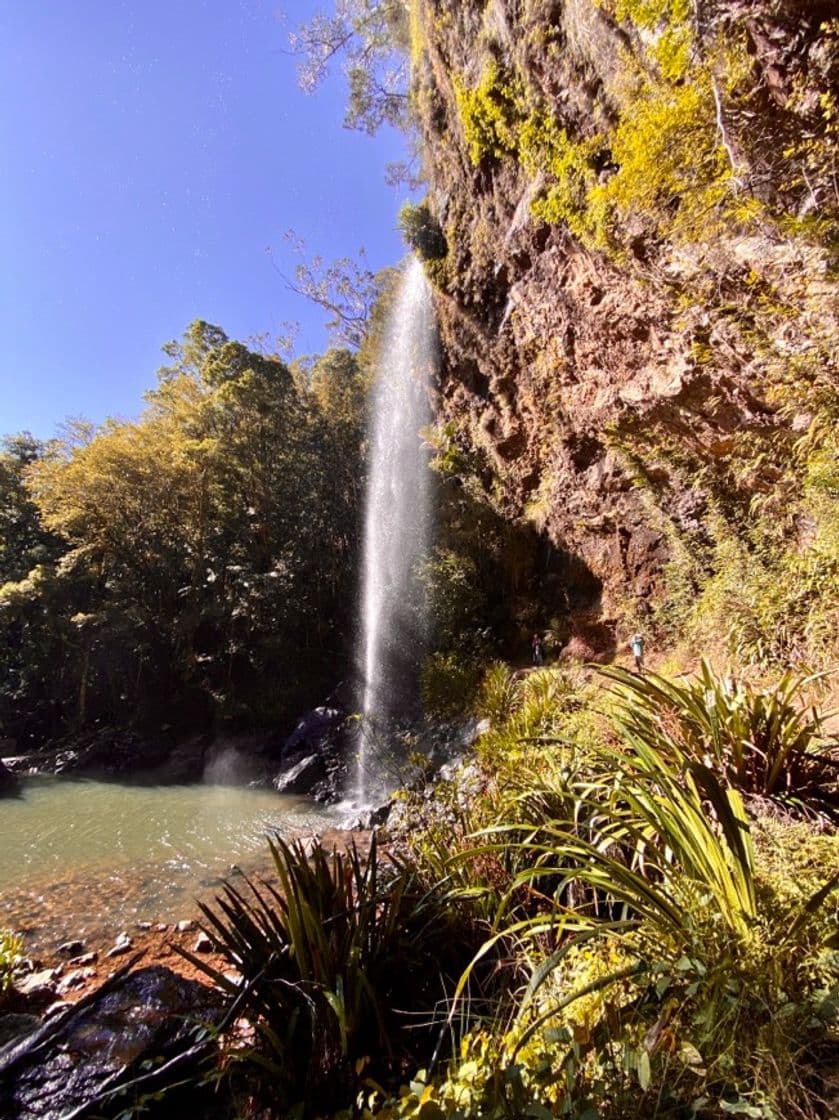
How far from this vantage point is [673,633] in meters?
7.93

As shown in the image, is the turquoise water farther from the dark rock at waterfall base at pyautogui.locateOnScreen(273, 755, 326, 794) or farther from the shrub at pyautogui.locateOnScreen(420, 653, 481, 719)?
the shrub at pyautogui.locateOnScreen(420, 653, 481, 719)

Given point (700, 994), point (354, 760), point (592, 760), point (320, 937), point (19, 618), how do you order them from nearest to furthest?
point (700, 994), point (320, 937), point (592, 760), point (354, 760), point (19, 618)

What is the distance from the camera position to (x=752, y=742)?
8.02 feet

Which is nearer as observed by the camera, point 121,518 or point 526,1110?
point 526,1110

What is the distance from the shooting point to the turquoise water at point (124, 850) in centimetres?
479

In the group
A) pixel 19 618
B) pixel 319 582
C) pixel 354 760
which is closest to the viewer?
pixel 354 760

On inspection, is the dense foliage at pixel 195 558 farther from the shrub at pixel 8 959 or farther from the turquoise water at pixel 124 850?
the shrub at pixel 8 959

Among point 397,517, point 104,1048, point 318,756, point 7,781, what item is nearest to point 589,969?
point 104,1048

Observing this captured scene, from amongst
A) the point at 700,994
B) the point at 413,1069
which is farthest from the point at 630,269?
the point at 413,1069

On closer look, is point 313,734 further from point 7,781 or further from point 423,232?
point 423,232

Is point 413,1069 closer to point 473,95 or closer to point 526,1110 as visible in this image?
point 526,1110

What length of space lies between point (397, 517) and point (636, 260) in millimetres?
8659

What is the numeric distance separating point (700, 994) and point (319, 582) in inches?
524

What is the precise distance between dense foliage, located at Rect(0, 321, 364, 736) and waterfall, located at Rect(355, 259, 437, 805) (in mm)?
874
